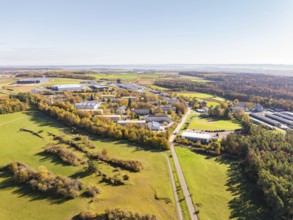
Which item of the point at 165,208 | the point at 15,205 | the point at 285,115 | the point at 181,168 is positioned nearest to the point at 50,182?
the point at 15,205

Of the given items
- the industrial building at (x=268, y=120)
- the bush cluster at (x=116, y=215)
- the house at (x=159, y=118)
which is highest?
the house at (x=159, y=118)

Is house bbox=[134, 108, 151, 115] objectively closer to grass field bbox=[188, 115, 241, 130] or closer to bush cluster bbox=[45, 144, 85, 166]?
grass field bbox=[188, 115, 241, 130]

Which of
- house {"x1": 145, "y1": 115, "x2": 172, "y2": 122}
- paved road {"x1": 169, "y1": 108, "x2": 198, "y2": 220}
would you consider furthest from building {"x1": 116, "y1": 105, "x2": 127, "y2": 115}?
paved road {"x1": 169, "y1": 108, "x2": 198, "y2": 220}

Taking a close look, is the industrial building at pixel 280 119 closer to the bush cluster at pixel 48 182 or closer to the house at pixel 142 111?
the house at pixel 142 111

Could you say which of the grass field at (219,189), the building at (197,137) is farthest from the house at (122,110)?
the grass field at (219,189)

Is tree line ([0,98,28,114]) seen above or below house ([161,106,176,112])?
above

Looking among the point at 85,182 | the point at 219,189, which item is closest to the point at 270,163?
the point at 219,189

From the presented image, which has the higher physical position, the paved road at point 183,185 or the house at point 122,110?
the house at point 122,110
